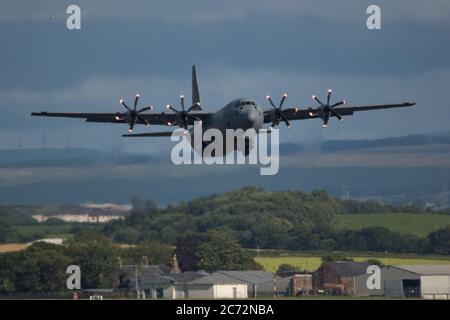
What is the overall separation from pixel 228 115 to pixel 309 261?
60.6 ft

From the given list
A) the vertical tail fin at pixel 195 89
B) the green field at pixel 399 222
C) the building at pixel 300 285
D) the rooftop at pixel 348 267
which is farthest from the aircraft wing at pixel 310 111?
the green field at pixel 399 222

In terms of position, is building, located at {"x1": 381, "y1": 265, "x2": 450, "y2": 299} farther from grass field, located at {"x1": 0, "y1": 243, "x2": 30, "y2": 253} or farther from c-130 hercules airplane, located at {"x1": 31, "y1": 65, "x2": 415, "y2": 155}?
grass field, located at {"x1": 0, "y1": 243, "x2": 30, "y2": 253}

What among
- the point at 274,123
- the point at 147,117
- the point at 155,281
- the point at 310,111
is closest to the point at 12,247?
the point at 155,281

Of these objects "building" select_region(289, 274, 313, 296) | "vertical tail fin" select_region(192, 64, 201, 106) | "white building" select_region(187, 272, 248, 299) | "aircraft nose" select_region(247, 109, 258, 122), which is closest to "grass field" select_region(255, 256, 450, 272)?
"building" select_region(289, 274, 313, 296)

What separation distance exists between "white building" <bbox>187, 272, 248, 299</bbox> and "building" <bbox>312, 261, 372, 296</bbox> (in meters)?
5.59

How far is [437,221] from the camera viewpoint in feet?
330

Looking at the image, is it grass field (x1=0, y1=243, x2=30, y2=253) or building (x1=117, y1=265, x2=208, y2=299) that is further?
grass field (x1=0, y1=243, x2=30, y2=253)

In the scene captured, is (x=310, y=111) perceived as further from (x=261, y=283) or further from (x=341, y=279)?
(x=261, y=283)

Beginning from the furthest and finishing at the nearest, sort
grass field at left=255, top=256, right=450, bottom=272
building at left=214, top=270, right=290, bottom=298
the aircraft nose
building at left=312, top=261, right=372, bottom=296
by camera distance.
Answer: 1. grass field at left=255, top=256, right=450, bottom=272
2. building at left=312, top=261, right=372, bottom=296
3. building at left=214, top=270, right=290, bottom=298
4. the aircraft nose

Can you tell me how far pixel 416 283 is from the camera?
78250mm

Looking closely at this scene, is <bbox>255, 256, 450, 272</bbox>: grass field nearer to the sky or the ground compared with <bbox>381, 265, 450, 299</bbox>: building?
nearer to the sky

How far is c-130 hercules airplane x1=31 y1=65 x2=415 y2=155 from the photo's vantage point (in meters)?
76.8
